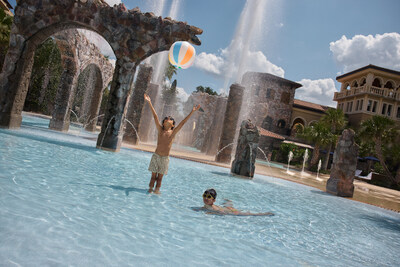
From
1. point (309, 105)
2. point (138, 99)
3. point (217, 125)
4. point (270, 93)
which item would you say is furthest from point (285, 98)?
point (138, 99)

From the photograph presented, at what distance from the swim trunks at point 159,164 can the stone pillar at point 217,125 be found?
1281 centimetres

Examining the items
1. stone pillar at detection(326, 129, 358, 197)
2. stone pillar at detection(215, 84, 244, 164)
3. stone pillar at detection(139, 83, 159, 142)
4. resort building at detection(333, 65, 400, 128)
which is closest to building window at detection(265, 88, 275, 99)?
resort building at detection(333, 65, 400, 128)

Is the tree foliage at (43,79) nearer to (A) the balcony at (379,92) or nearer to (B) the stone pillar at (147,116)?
(B) the stone pillar at (147,116)

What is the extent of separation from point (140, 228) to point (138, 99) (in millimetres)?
11308

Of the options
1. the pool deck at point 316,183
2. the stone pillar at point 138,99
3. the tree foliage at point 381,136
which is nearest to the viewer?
the pool deck at point 316,183

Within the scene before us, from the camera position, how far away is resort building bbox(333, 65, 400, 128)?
3403 centimetres

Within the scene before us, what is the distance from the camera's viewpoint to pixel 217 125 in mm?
17734

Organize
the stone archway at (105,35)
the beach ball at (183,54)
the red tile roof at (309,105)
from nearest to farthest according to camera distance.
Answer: the beach ball at (183,54), the stone archway at (105,35), the red tile roof at (309,105)

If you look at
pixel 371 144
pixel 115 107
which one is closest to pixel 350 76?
pixel 371 144

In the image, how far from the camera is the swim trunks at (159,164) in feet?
16.2

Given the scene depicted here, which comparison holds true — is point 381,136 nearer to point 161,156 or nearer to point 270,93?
point 270,93

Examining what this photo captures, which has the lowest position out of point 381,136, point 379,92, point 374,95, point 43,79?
point 43,79

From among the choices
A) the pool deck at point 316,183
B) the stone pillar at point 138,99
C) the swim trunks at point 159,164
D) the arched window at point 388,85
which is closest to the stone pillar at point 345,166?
the pool deck at point 316,183

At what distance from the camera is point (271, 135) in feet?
104
